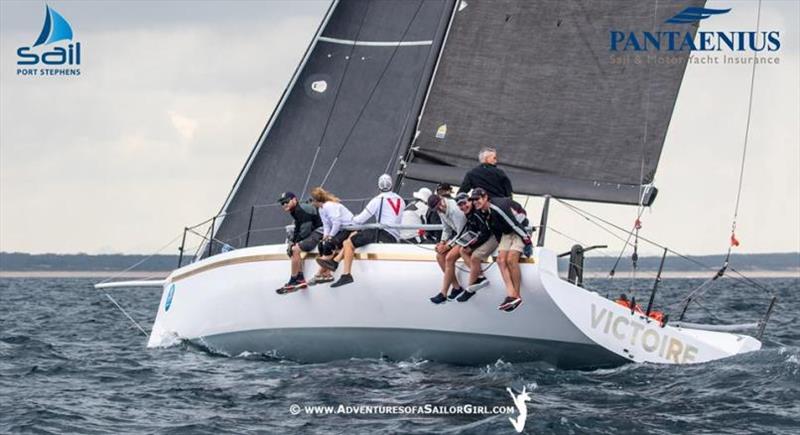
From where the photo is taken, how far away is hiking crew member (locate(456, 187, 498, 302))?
12.1 m

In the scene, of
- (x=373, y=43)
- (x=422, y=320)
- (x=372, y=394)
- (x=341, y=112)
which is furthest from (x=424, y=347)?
(x=373, y=43)

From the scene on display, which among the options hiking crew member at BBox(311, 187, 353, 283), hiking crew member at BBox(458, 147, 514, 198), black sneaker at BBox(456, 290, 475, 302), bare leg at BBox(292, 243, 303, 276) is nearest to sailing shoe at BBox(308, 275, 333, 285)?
hiking crew member at BBox(311, 187, 353, 283)

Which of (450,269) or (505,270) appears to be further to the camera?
(450,269)

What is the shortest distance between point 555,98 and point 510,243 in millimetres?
2719

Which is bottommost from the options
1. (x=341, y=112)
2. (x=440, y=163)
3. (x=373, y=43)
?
(x=440, y=163)

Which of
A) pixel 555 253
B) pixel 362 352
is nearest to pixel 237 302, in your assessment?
pixel 362 352

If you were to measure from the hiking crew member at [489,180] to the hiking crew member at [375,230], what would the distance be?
1232 millimetres

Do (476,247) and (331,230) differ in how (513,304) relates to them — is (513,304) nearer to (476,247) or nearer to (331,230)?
(476,247)

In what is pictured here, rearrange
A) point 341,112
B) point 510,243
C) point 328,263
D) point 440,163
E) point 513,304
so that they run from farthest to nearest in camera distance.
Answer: point 341,112 → point 440,163 → point 328,263 → point 510,243 → point 513,304

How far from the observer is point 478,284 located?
1220 cm

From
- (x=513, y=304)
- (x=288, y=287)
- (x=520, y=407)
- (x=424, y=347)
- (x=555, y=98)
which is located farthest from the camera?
(x=555, y=98)

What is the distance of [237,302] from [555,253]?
3.73 m

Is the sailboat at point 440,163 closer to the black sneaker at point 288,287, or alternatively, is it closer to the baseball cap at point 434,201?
the black sneaker at point 288,287

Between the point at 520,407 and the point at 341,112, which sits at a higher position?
the point at 341,112
